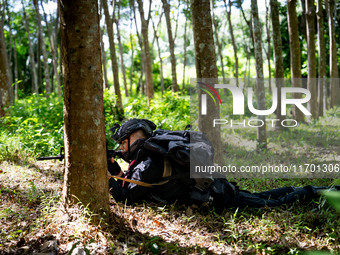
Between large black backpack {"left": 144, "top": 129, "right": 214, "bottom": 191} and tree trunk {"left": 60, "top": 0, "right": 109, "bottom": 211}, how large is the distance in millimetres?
725

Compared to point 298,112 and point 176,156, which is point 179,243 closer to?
point 176,156

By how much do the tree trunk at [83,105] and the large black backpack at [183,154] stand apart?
2.38 ft

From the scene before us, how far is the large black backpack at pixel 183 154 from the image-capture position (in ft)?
12.8

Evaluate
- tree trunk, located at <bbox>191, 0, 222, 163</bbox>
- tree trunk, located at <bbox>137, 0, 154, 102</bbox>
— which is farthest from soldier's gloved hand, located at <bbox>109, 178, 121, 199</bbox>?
tree trunk, located at <bbox>137, 0, 154, 102</bbox>

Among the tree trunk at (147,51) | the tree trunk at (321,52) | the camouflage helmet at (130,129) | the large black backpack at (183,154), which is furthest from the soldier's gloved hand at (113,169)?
the tree trunk at (321,52)

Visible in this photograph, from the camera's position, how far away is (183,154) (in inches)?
153

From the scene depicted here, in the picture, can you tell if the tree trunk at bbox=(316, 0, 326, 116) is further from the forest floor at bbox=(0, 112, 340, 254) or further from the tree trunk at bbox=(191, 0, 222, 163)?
the forest floor at bbox=(0, 112, 340, 254)

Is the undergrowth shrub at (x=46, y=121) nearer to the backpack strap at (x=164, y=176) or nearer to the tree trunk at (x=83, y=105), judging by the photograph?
the backpack strap at (x=164, y=176)

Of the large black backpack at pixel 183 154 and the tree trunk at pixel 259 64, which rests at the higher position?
the tree trunk at pixel 259 64

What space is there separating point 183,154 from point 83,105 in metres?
1.25

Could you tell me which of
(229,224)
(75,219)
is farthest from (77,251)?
(229,224)

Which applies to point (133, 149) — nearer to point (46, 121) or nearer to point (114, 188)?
point (114, 188)

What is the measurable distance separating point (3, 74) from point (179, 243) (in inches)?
346

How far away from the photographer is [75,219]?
3539 mm
